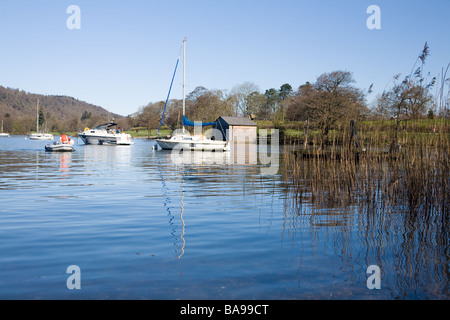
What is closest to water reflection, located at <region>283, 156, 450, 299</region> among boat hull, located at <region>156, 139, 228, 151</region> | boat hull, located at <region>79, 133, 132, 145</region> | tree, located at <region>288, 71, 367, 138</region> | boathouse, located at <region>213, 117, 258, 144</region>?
boat hull, located at <region>156, 139, 228, 151</region>

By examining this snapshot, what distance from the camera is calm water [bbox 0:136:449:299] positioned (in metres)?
4.77

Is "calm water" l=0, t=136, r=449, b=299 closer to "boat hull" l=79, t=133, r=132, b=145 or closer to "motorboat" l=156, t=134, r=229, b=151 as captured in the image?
"motorboat" l=156, t=134, r=229, b=151

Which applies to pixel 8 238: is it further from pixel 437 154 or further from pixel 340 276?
pixel 437 154

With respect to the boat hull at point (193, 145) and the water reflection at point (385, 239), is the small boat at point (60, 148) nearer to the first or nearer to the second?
the boat hull at point (193, 145)

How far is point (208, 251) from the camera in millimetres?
6391

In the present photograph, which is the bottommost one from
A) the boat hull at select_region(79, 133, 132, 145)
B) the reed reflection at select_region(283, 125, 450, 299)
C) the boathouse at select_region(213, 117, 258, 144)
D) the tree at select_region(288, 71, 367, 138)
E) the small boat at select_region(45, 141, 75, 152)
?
the reed reflection at select_region(283, 125, 450, 299)

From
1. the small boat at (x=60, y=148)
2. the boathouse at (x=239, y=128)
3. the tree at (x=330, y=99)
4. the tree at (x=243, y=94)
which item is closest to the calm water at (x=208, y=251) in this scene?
the small boat at (x=60, y=148)

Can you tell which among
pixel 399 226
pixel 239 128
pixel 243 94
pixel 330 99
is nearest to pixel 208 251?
pixel 399 226

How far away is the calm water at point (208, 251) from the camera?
15.6ft

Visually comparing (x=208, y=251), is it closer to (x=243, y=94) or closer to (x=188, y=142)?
(x=188, y=142)

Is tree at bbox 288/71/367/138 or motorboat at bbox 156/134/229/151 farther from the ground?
tree at bbox 288/71/367/138

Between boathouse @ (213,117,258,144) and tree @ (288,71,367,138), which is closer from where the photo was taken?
tree @ (288,71,367,138)

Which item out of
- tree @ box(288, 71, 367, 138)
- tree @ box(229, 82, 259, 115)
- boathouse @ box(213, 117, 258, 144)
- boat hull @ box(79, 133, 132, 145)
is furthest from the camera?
tree @ box(229, 82, 259, 115)
